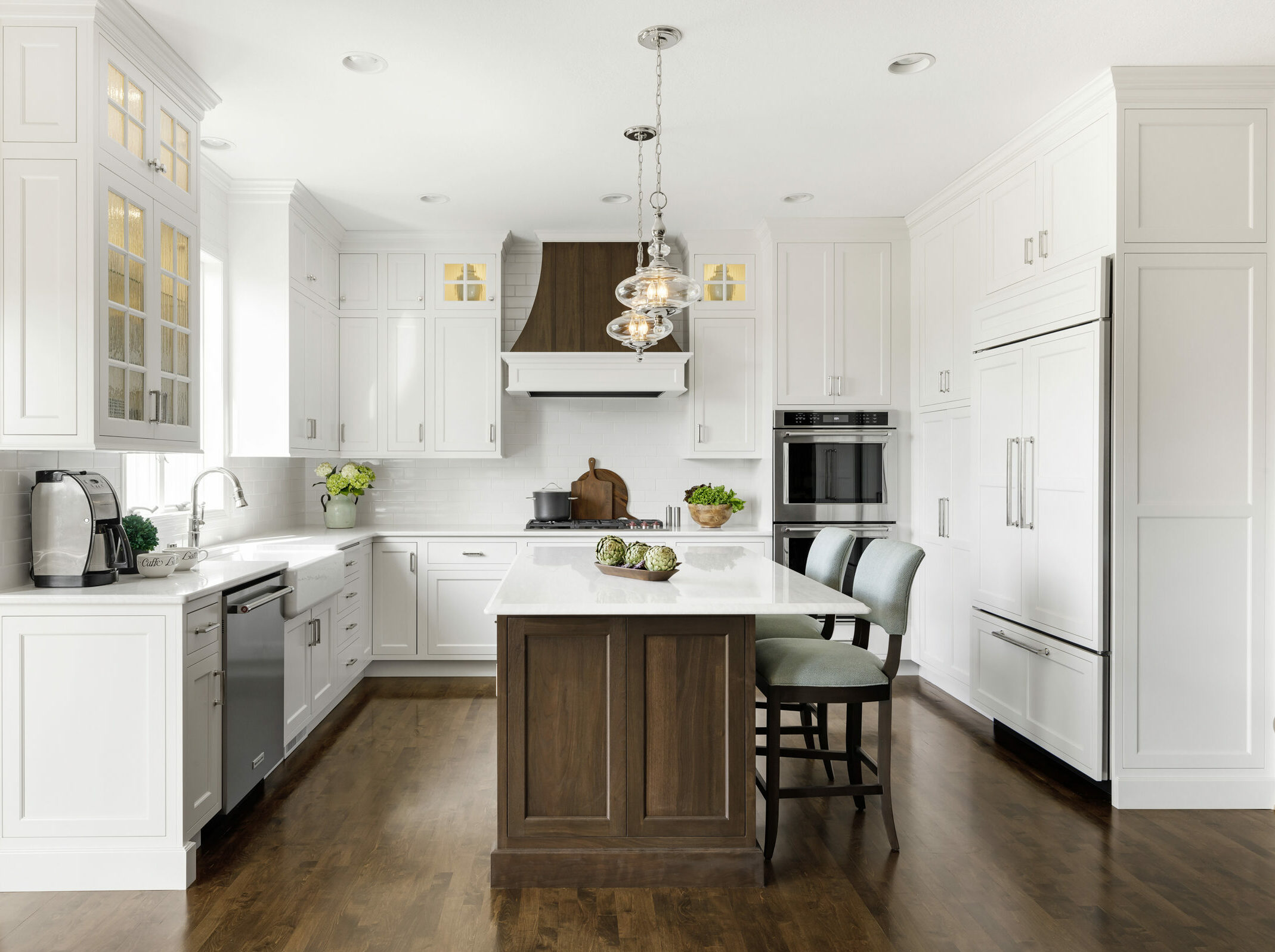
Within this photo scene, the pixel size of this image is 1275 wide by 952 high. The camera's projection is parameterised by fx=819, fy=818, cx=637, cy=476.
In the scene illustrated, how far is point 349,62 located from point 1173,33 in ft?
9.61

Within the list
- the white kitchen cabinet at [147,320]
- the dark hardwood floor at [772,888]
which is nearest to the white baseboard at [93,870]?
the dark hardwood floor at [772,888]

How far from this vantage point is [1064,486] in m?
3.34

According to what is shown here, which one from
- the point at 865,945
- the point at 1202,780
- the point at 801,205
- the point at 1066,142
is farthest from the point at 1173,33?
the point at 865,945

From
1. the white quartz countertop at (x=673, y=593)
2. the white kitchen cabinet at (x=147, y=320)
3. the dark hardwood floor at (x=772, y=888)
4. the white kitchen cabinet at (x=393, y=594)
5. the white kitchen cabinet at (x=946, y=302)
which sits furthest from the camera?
the white kitchen cabinet at (x=393, y=594)

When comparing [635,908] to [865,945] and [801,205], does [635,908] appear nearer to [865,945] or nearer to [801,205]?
[865,945]

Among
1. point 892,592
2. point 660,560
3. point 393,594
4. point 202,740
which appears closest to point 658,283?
point 660,560

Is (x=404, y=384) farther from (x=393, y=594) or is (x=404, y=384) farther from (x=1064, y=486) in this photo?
(x=1064, y=486)

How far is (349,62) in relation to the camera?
3.04m

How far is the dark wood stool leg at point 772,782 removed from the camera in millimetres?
2602

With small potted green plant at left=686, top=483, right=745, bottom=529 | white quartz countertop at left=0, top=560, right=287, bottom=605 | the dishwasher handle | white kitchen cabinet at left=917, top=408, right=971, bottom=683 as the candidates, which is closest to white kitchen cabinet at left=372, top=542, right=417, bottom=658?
the dishwasher handle

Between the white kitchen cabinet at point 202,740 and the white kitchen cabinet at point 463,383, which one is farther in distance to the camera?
the white kitchen cabinet at point 463,383

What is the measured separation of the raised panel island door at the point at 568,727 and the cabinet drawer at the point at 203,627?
100cm

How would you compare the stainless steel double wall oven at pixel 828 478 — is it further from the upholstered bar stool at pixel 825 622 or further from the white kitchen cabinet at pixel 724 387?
the upholstered bar stool at pixel 825 622

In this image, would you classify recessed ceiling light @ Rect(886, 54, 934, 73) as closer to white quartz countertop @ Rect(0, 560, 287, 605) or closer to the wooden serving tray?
the wooden serving tray
